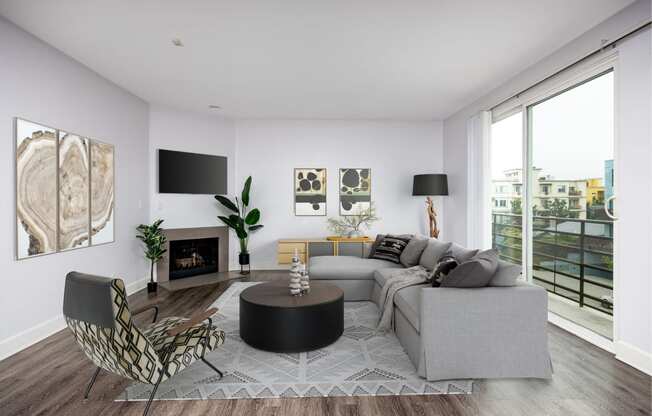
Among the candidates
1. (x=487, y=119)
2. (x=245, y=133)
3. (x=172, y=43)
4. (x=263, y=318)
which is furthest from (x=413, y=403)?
(x=245, y=133)

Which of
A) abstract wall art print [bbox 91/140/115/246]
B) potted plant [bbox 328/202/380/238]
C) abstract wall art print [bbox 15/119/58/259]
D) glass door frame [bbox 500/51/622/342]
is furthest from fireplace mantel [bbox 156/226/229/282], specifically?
glass door frame [bbox 500/51/622/342]

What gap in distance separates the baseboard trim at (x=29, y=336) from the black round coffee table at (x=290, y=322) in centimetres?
185

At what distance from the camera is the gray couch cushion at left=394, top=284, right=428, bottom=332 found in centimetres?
246

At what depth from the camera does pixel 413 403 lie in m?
2.05

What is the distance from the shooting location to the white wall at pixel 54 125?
277cm

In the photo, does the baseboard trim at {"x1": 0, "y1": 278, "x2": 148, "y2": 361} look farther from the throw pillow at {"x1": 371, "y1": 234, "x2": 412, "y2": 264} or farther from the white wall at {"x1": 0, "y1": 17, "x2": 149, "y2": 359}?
the throw pillow at {"x1": 371, "y1": 234, "x2": 412, "y2": 264}

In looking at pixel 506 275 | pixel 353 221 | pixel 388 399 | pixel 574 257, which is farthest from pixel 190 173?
pixel 574 257

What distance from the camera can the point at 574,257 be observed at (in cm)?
341

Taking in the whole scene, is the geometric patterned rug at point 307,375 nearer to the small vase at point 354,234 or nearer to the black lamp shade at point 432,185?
the small vase at point 354,234

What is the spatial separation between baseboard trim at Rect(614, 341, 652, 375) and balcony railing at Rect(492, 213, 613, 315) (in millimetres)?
626

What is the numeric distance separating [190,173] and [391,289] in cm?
388

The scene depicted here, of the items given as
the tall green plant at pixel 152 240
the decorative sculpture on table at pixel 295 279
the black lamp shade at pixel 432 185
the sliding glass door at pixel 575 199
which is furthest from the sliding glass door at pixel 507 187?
the tall green plant at pixel 152 240

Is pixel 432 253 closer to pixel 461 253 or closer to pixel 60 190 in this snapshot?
pixel 461 253

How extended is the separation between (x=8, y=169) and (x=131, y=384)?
6.77ft
